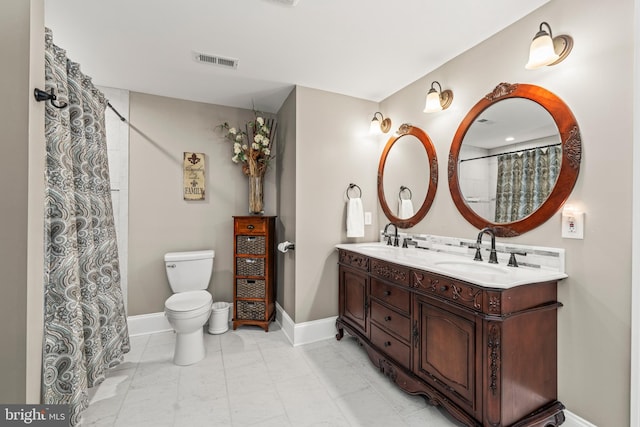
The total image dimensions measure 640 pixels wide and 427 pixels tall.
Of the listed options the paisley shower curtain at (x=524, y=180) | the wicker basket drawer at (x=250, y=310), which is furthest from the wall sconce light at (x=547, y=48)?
the wicker basket drawer at (x=250, y=310)

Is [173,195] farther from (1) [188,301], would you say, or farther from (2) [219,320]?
(2) [219,320]

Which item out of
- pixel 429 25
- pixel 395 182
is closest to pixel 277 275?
pixel 395 182

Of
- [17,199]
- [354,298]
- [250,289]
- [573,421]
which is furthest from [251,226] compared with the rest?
[573,421]

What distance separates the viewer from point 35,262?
44.2 inches

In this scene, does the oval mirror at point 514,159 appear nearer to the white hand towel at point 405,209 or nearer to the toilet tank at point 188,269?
the white hand towel at point 405,209

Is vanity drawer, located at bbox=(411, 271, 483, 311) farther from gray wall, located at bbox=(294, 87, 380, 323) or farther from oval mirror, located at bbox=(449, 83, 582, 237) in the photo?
gray wall, located at bbox=(294, 87, 380, 323)

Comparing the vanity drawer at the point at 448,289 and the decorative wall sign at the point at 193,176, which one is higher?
the decorative wall sign at the point at 193,176

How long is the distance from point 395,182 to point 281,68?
4.89ft

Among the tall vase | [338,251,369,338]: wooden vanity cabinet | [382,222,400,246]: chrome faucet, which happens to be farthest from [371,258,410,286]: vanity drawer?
the tall vase

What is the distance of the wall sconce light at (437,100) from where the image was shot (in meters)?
2.12

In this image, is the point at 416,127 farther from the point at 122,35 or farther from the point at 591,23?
the point at 122,35

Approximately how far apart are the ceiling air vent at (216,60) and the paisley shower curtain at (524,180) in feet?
7.10

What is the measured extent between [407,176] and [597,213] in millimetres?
1397

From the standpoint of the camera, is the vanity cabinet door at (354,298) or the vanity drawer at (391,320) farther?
the vanity cabinet door at (354,298)
